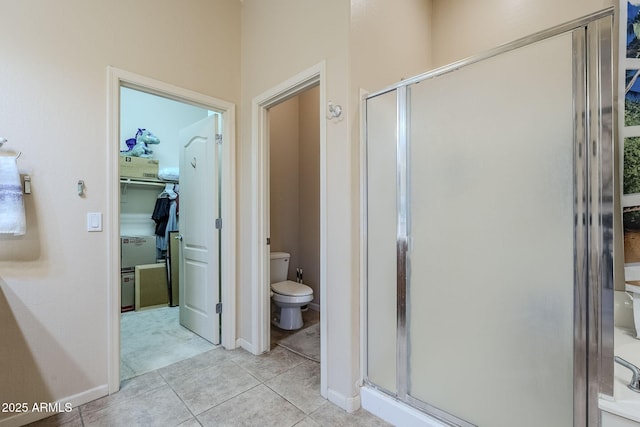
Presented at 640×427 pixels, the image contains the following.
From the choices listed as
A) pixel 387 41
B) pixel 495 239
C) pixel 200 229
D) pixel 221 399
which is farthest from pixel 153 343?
pixel 387 41

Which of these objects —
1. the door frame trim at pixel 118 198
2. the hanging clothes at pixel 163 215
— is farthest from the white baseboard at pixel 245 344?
the hanging clothes at pixel 163 215

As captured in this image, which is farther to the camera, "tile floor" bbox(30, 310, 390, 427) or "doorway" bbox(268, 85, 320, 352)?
"doorway" bbox(268, 85, 320, 352)

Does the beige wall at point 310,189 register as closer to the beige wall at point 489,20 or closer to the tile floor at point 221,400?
the tile floor at point 221,400

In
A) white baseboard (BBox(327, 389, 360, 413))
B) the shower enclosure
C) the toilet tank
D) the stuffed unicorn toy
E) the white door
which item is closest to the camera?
the shower enclosure

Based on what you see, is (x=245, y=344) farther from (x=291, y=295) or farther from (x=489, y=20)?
(x=489, y=20)

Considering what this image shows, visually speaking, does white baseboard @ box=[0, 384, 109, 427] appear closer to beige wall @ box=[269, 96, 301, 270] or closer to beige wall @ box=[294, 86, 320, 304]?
beige wall @ box=[269, 96, 301, 270]

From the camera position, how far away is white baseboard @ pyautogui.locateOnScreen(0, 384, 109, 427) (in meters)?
1.60

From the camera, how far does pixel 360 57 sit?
1.79m

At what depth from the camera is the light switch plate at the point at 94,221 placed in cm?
186

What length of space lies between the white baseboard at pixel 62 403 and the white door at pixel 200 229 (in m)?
0.88

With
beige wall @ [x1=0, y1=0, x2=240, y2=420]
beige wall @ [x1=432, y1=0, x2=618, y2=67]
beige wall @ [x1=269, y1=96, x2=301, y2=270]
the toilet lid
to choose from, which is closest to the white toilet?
the toilet lid

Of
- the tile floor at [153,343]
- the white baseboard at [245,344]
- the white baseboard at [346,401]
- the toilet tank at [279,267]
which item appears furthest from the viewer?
the toilet tank at [279,267]

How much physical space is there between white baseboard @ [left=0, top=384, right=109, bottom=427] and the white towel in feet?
3.37

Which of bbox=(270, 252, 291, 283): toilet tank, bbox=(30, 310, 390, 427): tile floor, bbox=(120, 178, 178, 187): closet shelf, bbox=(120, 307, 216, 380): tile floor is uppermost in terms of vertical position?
bbox=(120, 178, 178, 187): closet shelf
